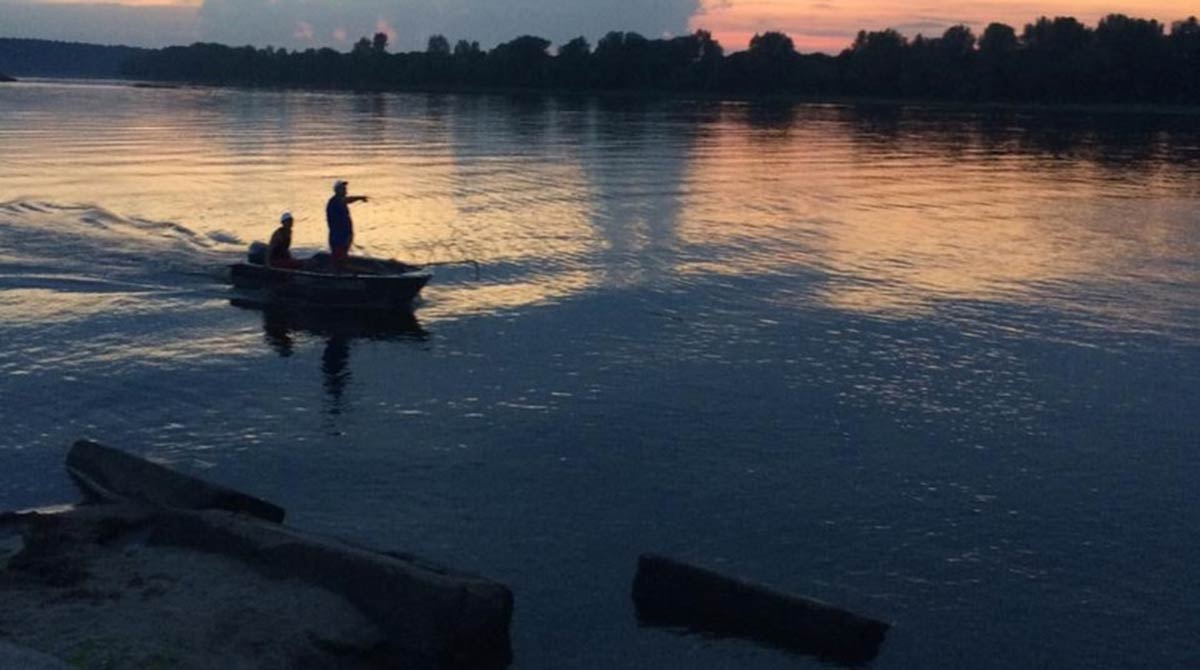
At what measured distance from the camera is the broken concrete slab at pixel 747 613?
46.9 ft

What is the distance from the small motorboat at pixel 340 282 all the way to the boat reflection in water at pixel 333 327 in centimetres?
22

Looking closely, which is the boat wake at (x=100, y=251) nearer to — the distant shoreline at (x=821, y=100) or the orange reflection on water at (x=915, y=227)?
the orange reflection on water at (x=915, y=227)

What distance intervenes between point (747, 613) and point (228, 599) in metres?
5.42

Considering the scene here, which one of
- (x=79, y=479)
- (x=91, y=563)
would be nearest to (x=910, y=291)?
(x=79, y=479)

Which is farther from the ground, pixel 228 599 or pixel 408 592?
pixel 408 592

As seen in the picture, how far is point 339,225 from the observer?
1163 inches

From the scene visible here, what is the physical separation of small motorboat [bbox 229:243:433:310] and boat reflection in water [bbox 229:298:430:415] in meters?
0.22

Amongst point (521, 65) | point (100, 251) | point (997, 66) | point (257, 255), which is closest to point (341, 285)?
point (257, 255)

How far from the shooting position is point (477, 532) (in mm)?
17344

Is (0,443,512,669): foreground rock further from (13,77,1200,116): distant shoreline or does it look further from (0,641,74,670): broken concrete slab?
(13,77,1200,116): distant shoreline

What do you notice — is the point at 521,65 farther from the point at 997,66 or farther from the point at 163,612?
the point at 163,612

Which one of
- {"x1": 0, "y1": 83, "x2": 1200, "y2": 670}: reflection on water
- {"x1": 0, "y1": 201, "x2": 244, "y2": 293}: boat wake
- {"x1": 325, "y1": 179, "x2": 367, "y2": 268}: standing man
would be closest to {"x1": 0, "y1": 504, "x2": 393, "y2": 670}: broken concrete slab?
{"x1": 0, "y1": 83, "x2": 1200, "y2": 670}: reflection on water

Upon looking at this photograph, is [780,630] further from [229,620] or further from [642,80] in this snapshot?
[642,80]

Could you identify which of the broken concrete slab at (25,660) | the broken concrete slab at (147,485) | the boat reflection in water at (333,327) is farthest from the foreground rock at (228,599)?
the boat reflection in water at (333,327)
